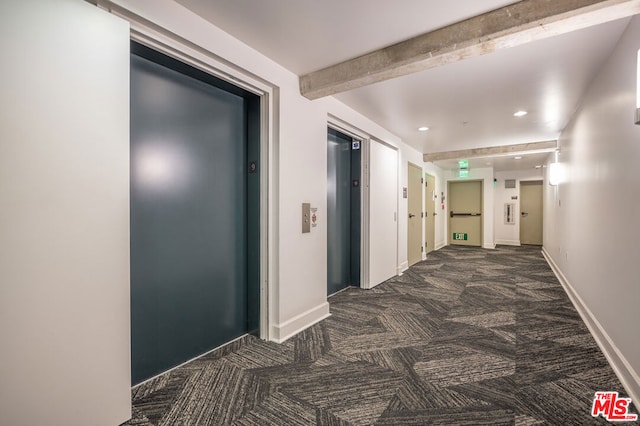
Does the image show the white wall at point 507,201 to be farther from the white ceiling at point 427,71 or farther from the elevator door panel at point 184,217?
the elevator door panel at point 184,217

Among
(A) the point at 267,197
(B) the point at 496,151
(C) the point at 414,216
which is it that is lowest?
(C) the point at 414,216

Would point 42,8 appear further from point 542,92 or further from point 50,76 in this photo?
point 542,92

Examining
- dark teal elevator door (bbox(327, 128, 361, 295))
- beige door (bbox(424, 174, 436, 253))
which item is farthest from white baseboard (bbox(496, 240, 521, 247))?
dark teal elevator door (bbox(327, 128, 361, 295))

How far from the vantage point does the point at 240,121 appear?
262 centimetres

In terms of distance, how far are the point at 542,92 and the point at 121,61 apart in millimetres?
3967

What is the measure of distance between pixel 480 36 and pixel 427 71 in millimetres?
802

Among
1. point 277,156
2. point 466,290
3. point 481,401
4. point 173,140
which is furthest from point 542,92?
point 173,140

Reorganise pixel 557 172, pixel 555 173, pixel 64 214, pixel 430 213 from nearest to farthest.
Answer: pixel 64 214
pixel 557 172
pixel 555 173
pixel 430 213

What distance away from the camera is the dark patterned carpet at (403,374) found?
5.40 feet

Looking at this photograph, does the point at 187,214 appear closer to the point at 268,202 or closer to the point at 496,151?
the point at 268,202

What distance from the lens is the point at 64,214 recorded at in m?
1.34

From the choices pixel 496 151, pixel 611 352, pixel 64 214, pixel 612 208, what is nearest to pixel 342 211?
pixel 612 208

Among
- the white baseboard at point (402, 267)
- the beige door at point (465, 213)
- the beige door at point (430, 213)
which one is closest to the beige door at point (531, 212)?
the beige door at point (465, 213)

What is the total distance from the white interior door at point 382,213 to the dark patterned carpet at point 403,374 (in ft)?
3.53
